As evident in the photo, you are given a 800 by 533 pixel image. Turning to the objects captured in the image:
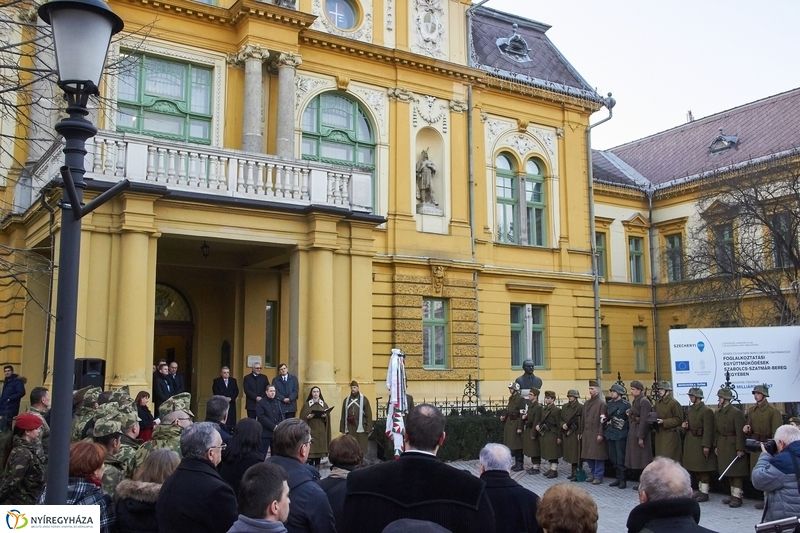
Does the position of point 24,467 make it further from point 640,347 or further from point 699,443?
point 640,347

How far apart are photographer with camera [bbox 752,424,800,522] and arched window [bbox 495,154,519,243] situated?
64.4 feet

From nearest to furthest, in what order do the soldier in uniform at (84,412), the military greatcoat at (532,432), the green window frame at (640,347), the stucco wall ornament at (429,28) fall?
the soldier in uniform at (84,412)
the military greatcoat at (532,432)
the stucco wall ornament at (429,28)
the green window frame at (640,347)

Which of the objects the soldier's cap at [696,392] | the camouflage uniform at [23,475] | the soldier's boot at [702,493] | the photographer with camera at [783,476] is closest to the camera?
the camouflage uniform at [23,475]

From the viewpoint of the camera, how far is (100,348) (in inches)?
579

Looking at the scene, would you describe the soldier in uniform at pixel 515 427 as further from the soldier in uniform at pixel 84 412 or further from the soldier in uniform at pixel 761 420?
the soldier in uniform at pixel 84 412

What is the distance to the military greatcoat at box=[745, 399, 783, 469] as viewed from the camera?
12805mm

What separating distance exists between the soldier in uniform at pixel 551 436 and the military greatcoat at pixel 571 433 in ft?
0.55

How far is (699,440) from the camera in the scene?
14.0m

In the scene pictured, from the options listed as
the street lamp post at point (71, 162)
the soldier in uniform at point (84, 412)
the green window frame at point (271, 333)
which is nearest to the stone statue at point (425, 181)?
the green window frame at point (271, 333)

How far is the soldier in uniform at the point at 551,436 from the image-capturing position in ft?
54.6

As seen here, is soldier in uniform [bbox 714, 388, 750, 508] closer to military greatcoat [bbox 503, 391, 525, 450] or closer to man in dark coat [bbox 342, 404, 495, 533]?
military greatcoat [bbox 503, 391, 525, 450]

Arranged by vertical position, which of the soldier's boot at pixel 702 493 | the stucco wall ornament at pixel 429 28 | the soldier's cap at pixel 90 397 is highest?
the stucco wall ornament at pixel 429 28

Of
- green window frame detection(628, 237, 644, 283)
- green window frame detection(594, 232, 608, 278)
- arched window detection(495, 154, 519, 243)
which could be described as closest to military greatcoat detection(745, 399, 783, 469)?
arched window detection(495, 154, 519, 243)

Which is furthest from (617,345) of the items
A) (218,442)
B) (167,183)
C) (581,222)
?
(218,442)
